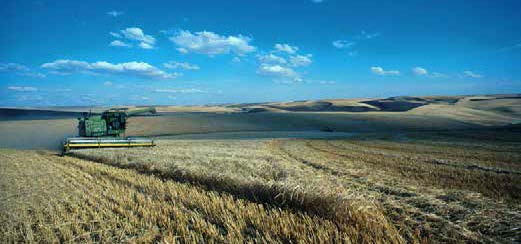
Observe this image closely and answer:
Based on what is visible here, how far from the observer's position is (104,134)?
72.9 feet

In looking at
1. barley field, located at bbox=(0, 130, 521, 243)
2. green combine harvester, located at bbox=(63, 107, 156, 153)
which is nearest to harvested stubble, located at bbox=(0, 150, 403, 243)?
barley field, located at bbox=(0, 130, 521, 243)

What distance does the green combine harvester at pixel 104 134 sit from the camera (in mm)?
17734

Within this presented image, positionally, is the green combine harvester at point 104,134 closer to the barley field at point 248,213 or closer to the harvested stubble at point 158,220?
the barley field at point 248,213

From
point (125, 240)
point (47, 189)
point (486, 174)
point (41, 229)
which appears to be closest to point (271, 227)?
point (125, 240)

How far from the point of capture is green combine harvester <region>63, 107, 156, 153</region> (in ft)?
58.2

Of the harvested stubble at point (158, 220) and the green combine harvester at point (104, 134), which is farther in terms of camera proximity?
the green combine harvester at point (104, 134)

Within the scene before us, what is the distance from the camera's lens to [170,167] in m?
8.80

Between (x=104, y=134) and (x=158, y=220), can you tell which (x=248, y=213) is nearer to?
(x=158, y=220)

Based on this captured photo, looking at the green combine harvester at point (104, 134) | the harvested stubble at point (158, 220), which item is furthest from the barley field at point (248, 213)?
the green combine harvester at point (104, 134)

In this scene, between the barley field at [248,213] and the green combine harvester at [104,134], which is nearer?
the barley field at [248,213]

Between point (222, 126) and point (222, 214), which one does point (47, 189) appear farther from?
point (222, 126)

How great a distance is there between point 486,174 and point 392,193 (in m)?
5.89

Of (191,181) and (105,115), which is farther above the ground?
(105,115)

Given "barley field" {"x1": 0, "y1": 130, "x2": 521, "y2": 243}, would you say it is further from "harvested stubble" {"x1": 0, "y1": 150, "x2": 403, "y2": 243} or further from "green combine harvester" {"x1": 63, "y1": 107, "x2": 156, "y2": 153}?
"green combine harvester" {"x1": 63, "y1": 107, "x2": 156, "y2": 153}
